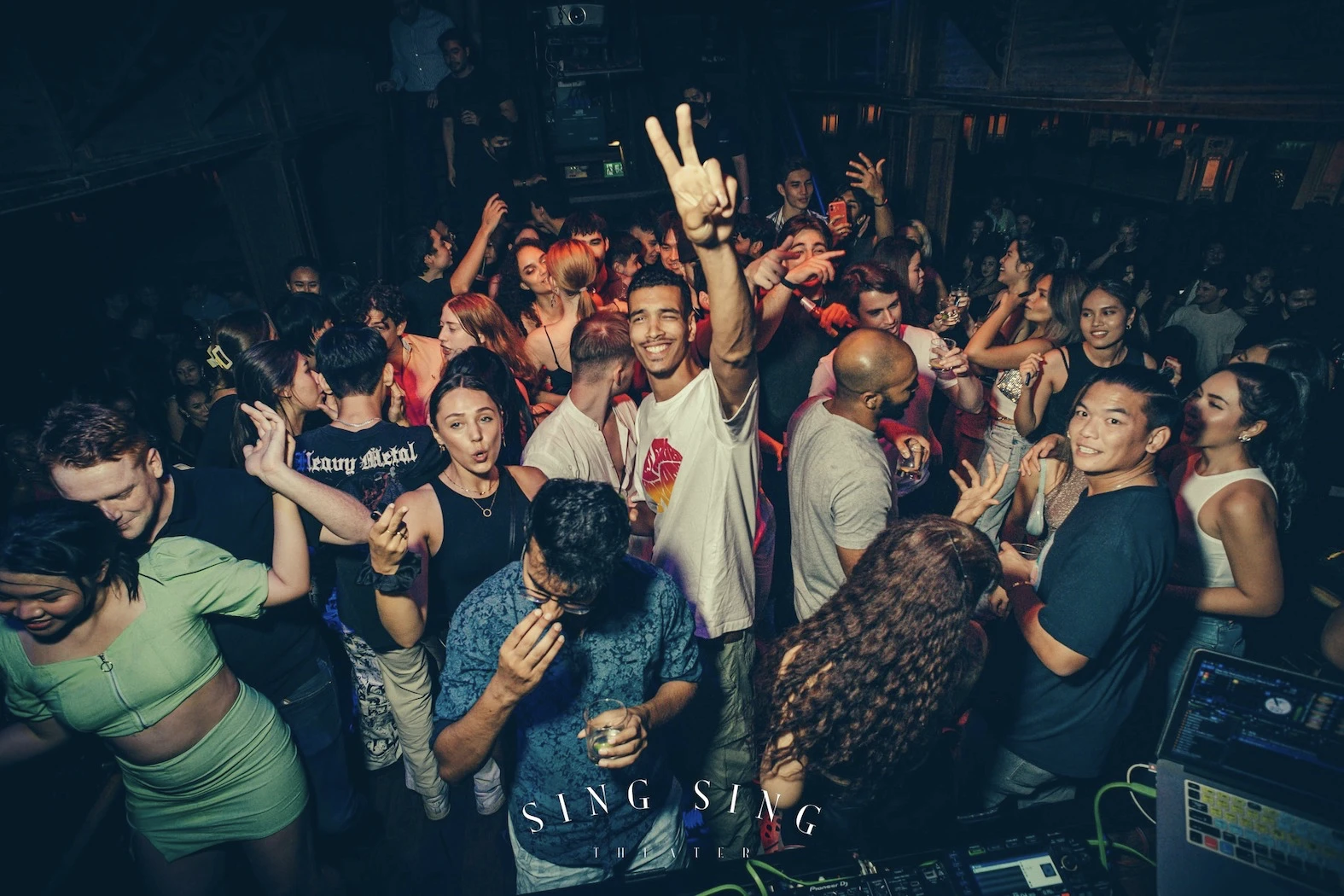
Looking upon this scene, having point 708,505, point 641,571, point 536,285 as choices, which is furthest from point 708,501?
point 536,285

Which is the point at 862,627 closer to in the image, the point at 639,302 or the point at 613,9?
the point at 639,302

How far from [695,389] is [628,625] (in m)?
0.97

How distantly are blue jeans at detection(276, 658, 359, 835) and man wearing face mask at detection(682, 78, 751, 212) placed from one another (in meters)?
6.45

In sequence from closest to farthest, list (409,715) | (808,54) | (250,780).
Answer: (250,780), (409,715), (808,54)

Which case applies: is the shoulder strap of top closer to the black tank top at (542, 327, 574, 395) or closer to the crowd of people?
the black tank top at (542, 327, 574, 395)

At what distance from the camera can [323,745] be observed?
7.79ft

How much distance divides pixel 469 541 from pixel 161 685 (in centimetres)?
92

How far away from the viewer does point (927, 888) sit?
129 centimetres

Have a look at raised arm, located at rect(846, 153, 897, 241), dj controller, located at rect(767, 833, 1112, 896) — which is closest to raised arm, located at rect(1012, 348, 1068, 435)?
raised arm, located at rect(846, 153, 897, 241)

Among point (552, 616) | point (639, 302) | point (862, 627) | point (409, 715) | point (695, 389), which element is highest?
point (639, 302)

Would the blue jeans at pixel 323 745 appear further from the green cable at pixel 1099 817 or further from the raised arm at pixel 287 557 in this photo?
the green cable at pixel 1099 817

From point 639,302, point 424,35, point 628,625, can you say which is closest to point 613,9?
point 424,35

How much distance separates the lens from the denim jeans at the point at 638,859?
1.76 meters

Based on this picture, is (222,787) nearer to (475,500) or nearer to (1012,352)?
(475,500)
